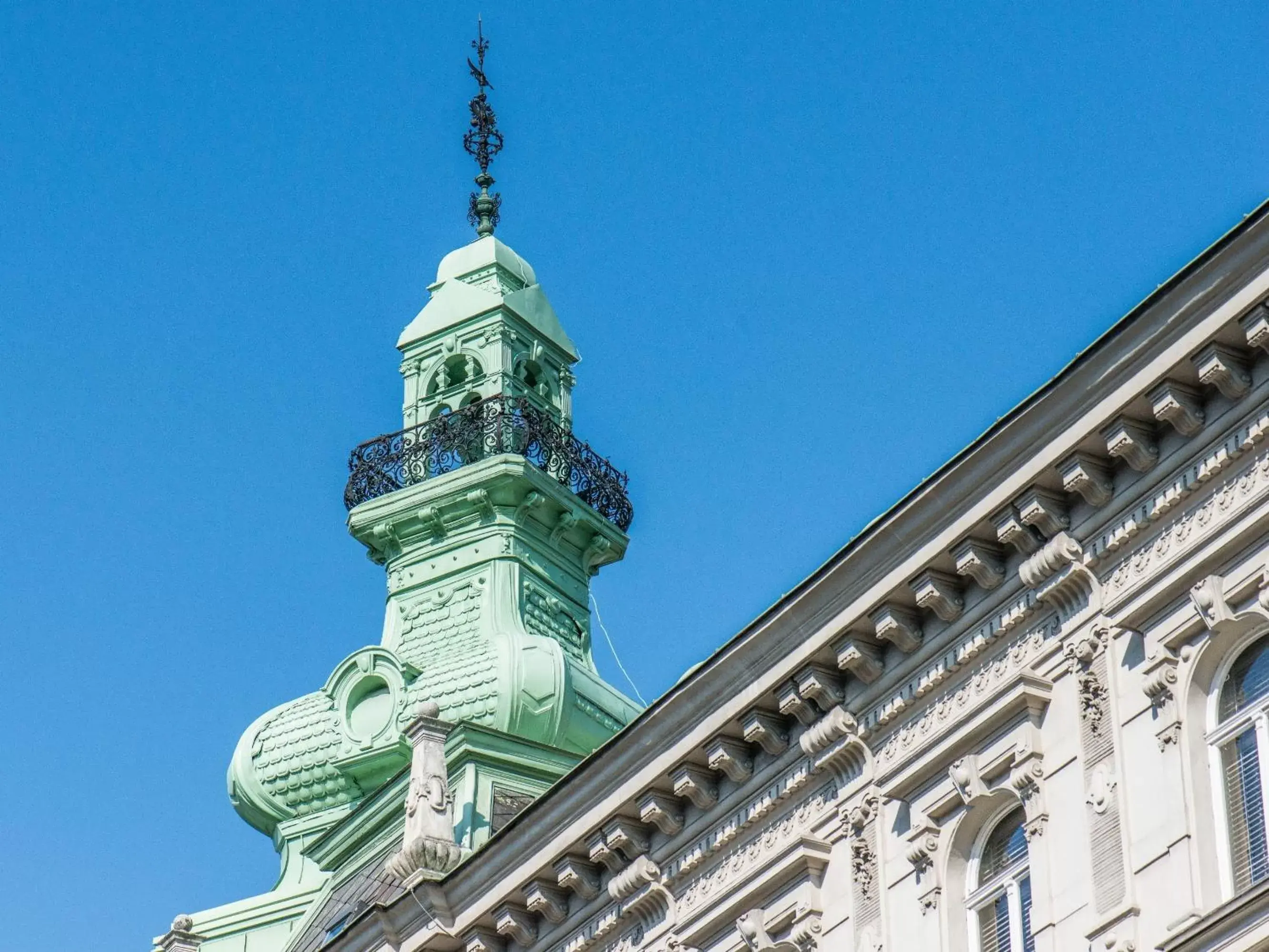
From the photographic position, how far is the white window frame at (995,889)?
109 ft

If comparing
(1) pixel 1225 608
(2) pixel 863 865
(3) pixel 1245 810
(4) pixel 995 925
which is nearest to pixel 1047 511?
(1) pixel 1225 608

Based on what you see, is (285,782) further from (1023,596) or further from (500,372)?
(1023,596)

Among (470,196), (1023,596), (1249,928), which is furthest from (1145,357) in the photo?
(470,196)

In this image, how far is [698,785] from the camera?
3766 cm

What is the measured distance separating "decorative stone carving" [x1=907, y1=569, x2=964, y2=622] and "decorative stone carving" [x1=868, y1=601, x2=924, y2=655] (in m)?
0.43

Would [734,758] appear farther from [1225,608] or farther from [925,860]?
[1225,608]

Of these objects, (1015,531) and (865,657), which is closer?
(1015,531)

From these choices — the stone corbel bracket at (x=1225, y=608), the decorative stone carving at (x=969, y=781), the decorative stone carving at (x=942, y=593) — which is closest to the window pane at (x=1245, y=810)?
the stone corbel bracket at (x=1225, y=608)

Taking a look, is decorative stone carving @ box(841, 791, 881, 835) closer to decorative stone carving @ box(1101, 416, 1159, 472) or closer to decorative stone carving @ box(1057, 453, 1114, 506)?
decorative stone carving @ box(1057, 453, 1114, 506)

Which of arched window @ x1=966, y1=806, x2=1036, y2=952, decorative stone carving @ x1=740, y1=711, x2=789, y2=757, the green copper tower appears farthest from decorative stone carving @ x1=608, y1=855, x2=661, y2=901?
the green copper tower

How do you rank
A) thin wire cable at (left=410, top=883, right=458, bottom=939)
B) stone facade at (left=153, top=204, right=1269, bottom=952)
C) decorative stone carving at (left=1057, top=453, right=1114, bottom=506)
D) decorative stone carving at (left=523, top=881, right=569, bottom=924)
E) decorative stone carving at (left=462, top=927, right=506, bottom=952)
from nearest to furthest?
stone facade at (left=153, top=204, right=1269, bottom=952) < decorative stone carving at (left=1057, top=453, right=1114, bottom=506) < decorative stone carving at (left=523, top=881, right=569, bottom=924) < decorative stone carving at (left=462, top=927, right=506, bottom=952) < thin wire cable at (left=410, top=883, right=458, bottom=939)

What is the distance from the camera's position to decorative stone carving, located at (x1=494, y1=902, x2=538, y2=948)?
4000 cm

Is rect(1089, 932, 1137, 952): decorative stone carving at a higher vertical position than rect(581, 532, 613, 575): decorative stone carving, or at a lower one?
lower

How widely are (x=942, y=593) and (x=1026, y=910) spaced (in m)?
3.59
